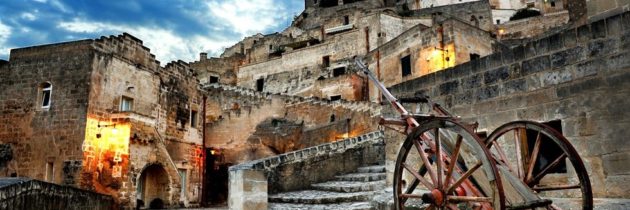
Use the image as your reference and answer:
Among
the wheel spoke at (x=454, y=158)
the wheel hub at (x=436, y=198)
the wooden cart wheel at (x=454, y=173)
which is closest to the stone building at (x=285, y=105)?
the wooden cart wheel at (x=454, y=173)

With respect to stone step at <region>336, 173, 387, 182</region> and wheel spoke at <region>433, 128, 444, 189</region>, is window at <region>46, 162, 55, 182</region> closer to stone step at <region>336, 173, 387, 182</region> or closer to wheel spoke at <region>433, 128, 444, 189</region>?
stone step at <region>336, 173, 387, 182</region>

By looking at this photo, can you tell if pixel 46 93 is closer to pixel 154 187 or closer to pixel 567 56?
pixel 154 187

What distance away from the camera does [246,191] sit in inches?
354

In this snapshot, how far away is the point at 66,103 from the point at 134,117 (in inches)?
109

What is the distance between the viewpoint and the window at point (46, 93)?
1965cm

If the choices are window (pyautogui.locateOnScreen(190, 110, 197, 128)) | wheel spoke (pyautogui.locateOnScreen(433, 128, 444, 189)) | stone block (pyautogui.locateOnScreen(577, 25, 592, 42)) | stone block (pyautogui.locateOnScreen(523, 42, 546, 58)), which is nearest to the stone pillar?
wheel spoke (pyautogui.locateOnScreen(433, 128, 444, 189))

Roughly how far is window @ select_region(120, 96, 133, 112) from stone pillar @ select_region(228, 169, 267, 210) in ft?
43.9

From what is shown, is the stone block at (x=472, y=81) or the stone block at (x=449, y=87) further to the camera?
the stone block at (x=449, y=87)

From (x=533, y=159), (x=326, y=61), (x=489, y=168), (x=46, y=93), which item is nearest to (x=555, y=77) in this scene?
(x=533, y=159)

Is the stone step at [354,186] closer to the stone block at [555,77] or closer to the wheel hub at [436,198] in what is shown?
Result: the wheel hub at [436,198]

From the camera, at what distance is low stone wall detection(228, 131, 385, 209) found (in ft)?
29.6

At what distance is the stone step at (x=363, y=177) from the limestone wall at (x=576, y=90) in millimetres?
3467

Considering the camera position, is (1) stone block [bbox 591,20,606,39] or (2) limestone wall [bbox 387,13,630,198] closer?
(2) limestone wall [bbox 387,13,630,198]

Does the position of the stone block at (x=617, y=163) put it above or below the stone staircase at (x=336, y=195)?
above
